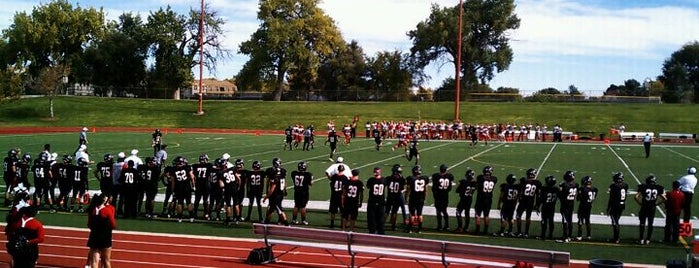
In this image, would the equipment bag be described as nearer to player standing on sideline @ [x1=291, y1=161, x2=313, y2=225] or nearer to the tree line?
player standing on sideline @ [x1=291, y1=161, x2=313, y2=225]

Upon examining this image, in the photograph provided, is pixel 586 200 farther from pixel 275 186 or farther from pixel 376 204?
pixel 275 186

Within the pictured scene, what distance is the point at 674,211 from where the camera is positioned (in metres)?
13.9

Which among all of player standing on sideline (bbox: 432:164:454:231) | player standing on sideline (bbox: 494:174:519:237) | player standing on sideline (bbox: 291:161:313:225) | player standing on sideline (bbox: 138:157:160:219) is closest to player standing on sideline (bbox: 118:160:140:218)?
player standing on sideline (bbox: 138:157:160:219)

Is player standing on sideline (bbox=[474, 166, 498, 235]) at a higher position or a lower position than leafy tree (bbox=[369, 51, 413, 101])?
lower

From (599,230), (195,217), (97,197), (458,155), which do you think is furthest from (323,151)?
(97,197)

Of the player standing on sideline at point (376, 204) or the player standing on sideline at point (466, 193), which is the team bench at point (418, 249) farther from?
the player standing on sideline at point (466, 193)

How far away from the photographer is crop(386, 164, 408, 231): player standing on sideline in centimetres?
1444

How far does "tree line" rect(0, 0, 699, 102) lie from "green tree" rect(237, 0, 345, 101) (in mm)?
110

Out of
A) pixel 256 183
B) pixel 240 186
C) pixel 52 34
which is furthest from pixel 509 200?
pixel 52 34

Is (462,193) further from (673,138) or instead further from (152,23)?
(152,23)

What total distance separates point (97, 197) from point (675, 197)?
10.6 m

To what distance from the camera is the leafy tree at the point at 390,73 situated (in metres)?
83.4

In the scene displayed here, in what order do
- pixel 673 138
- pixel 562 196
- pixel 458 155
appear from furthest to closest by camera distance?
pixel 673 138, pixel 458 155, pixel 562 196

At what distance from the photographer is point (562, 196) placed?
45.3 ft
